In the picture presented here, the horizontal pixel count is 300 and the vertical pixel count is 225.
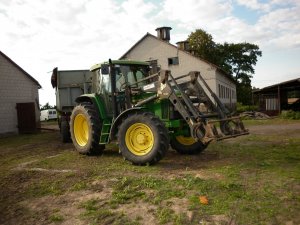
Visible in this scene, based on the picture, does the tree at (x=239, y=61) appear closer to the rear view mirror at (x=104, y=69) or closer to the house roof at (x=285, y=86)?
the house roof at (x=285, y=86)

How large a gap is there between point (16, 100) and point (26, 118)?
4.04 ft

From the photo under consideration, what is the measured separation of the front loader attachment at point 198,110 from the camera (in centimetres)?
794

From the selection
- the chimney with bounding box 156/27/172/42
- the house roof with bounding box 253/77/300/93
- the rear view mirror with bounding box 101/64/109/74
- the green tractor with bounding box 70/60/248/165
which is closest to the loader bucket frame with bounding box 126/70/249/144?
the green tractor with bounding box 70/60/248/165

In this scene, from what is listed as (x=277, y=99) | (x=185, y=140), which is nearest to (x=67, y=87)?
(x=185, y=140)

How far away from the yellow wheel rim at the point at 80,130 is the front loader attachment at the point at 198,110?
3384mm

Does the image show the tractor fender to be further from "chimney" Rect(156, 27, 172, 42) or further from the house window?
"chimney" Rect(156, 27, 172, 42)

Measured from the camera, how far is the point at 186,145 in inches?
390

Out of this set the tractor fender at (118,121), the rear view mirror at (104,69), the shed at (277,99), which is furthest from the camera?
the shed at (277,99)

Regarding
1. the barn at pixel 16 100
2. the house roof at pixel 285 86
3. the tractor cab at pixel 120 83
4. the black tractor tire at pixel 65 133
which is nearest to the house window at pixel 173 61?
the house roof at pixel 285 86

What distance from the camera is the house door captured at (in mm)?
22344

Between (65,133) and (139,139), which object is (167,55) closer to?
(65,133)

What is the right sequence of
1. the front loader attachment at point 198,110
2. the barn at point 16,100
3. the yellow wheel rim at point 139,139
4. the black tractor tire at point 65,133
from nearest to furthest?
1. the front loader attachment at point 198,110
2. the yellow wheel rim at point 139,139
3. the black tractor tire at point 65,133
4. the barn at point 16,100

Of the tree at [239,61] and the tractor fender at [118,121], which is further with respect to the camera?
the tree at [239,61]

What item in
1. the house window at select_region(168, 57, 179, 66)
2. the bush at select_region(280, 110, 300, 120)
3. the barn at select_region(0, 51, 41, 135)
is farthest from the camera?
the house window at select_region(168, 57, 179, 66)
